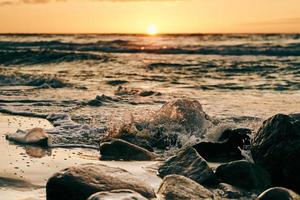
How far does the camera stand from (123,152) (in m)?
5.49

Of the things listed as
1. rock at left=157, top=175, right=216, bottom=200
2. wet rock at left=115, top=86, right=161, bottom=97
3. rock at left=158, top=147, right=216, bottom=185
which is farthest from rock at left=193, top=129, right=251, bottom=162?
wet rock at left=115, top=86, right=161, bottom=97

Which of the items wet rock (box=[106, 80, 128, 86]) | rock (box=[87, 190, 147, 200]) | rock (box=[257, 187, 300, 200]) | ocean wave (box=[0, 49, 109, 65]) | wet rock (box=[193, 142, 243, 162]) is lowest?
wet rock (box=[106, 80, 128, 86])

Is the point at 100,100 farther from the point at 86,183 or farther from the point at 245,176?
the point at 86,183

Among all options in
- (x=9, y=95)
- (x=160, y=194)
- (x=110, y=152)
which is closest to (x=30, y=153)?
(x=110, y=152)

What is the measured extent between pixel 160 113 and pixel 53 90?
19.1 feet

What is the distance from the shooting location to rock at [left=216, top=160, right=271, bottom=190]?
172 inches

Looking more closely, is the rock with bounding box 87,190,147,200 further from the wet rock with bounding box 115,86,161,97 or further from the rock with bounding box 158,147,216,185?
the wet rock with bounding box 115,86,161,97

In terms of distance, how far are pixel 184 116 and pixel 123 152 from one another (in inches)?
63.1

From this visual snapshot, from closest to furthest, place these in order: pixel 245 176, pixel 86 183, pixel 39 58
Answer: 1. pixel 86 183
2. pixel 245 176
3. pixel 39 58

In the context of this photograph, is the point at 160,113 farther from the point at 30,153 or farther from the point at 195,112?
the point at 30,153

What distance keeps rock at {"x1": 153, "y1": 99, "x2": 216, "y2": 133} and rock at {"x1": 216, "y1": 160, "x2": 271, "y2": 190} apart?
6.82 ft

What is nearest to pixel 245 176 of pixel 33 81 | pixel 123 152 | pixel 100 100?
pixel 123 152

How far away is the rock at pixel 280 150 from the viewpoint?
4.40m

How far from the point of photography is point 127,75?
17062 millimetres
